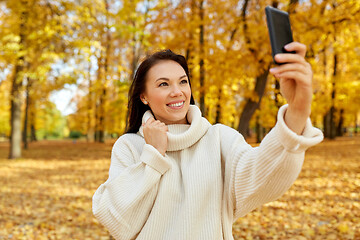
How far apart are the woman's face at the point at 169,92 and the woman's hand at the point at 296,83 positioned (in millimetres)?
712

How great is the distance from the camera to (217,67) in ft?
25.3

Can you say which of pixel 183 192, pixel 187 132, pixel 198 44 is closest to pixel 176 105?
pixel 187 132

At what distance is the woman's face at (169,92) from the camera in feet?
5.81

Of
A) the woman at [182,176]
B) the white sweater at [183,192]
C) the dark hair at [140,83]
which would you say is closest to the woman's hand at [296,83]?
the woman at [182,176]

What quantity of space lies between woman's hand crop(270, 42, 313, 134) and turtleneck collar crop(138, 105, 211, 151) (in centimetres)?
59

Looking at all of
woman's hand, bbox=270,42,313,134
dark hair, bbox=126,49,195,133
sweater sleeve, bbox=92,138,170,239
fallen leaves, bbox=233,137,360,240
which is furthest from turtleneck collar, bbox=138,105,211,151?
fallen leaves, bbox=233,137,360,240

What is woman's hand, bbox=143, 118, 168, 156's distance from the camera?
1619 millimetres

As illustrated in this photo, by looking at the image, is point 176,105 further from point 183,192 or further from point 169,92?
point 183,192

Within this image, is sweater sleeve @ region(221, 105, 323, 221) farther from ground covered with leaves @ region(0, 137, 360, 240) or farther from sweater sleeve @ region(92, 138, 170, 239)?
ground covered with leaves @ region(0, 137, 360, 240)

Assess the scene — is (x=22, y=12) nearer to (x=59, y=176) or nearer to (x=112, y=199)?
(x=59, y=176)

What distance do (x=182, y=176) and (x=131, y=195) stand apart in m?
0.28

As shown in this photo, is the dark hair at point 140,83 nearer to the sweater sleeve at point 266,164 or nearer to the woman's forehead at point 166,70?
the woman's forehead at point 166,70

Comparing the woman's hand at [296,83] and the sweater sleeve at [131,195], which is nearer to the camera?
the woman's hand at [296,83]

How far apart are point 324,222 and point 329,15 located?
4.61 meters
